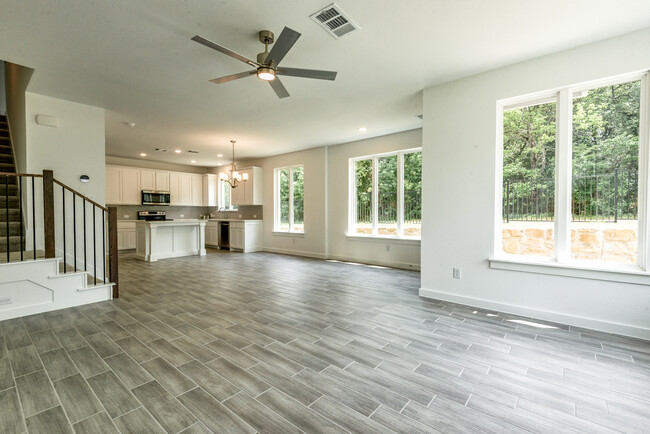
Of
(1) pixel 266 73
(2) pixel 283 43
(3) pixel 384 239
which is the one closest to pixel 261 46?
(1) pixel 266 73

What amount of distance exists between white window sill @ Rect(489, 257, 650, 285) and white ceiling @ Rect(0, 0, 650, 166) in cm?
229

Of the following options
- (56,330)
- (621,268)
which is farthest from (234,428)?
(621,268)

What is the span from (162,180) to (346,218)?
6.43 metres

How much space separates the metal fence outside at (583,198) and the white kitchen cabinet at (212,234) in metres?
8.58

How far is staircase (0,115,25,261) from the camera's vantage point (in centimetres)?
407

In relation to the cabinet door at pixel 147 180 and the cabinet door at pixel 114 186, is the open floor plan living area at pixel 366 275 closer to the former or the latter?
the cabinet door at pixel 114 186

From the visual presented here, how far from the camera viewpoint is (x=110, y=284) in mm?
3957

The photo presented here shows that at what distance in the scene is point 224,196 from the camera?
10320 millimetres

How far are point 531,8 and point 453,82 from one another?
1341 millimetres

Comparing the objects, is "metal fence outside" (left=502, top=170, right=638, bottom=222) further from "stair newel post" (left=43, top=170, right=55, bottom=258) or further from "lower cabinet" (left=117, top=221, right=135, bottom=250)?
"lower cabinet" (left=117, top=221, right=135, bottom=250)

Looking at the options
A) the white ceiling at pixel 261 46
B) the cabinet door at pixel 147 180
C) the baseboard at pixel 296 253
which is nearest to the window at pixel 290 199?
the baseboard at pixel 296 253

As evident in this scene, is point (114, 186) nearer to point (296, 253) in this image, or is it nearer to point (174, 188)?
point (174, 188)

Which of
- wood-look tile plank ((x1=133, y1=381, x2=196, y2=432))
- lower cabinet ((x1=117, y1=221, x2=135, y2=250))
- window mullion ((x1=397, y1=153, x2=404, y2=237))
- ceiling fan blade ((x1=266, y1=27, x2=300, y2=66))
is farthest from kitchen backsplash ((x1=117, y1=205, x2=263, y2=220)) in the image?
wood-look tile plank ((x1=133, y1=381, x2=196, y2=432))

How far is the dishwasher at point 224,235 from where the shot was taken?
9.30 m
